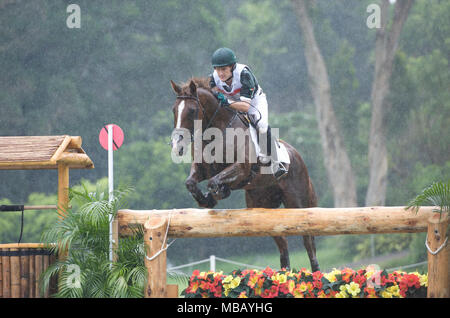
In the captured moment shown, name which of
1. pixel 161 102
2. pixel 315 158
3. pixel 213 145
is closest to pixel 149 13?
pixel 161 102

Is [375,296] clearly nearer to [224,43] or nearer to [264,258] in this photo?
[264,258]

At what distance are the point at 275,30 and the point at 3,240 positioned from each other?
40.6ft

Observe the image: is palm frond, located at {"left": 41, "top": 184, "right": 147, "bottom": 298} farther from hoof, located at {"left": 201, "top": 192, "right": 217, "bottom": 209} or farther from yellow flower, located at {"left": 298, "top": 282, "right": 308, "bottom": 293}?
yellow flower, located at {"left": 298, "top": 282, "right": 308, "bottom": 293}

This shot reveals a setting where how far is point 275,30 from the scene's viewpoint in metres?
21.4

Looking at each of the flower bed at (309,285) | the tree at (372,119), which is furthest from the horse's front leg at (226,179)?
the tree at (372,119)

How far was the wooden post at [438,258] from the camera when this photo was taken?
4.18 metres

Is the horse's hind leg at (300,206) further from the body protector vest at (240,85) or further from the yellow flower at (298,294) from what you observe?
the body protector vest at (240,85)

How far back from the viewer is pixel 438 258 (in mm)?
4223

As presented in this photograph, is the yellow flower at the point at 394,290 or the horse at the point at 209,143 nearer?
the horse at the point at 209,143

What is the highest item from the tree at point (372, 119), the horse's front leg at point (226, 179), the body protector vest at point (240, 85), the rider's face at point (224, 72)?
the tree at point (372, 119)

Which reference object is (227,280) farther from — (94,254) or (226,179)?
(94,254)

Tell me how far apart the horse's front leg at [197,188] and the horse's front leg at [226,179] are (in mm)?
56

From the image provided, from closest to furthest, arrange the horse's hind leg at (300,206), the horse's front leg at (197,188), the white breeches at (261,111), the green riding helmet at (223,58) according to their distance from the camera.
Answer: the horse's front leg at (197,188), the green riding helmet at (223,58), the white breeches at (261,111), the horse's hind leg at (300,206)

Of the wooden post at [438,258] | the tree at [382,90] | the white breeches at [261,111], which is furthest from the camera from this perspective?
the tree at [382,90]
